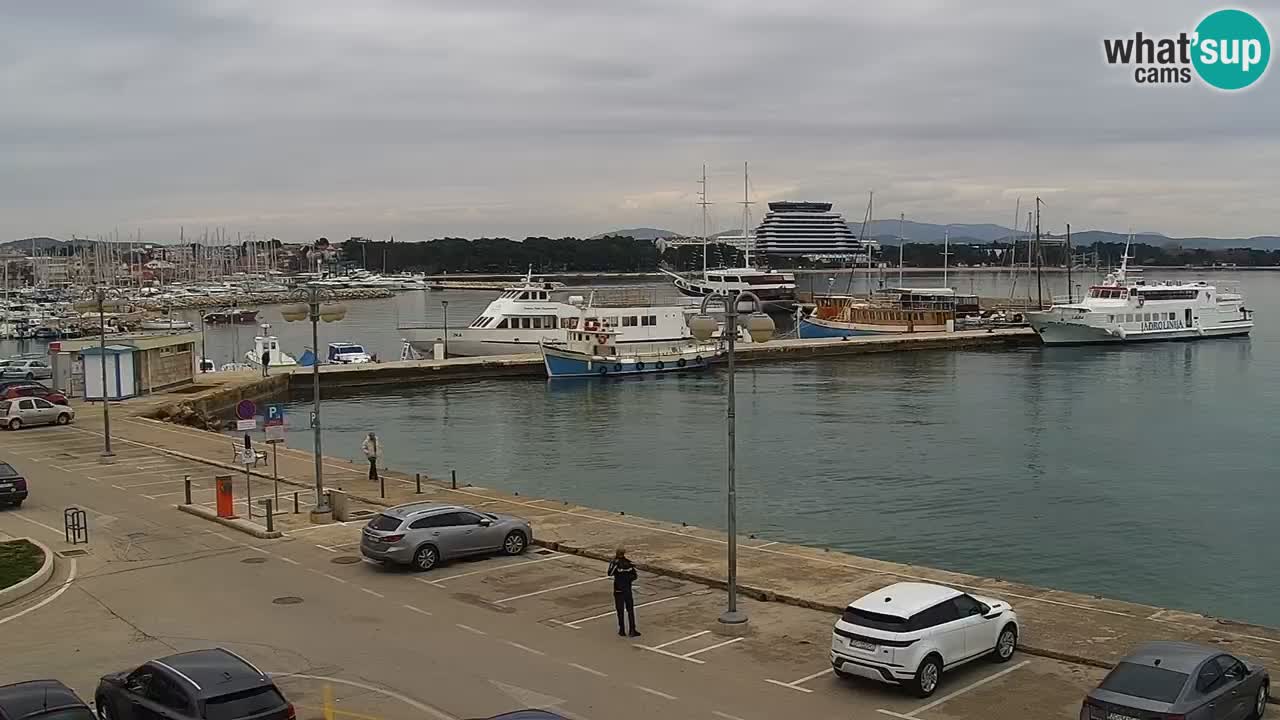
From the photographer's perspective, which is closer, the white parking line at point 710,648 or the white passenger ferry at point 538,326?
the white parking line at point 710,648

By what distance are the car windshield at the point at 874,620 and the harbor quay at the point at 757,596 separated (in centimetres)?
78

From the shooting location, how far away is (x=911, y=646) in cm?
1318

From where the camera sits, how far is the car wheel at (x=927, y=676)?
43.2 ft

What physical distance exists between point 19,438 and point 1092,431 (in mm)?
42880

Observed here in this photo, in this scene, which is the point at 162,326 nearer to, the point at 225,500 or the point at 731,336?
the point at 225,500

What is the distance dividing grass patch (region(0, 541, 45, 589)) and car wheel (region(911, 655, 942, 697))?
547 inches

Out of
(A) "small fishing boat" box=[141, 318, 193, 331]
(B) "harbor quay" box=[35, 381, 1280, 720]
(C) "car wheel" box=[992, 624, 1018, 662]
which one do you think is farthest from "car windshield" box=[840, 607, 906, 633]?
(A) "small fishing boat" box=[141, 318, 193, 331]

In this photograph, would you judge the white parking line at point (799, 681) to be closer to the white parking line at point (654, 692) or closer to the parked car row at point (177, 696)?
the white parking line at point (654, 692)

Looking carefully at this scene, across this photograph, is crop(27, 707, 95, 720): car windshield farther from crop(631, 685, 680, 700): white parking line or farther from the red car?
the red car

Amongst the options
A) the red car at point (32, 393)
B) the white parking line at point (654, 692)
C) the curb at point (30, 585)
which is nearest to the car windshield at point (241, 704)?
the white parking line at point (654, 692)

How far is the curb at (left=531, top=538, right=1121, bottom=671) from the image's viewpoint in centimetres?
1467

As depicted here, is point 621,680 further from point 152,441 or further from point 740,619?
point 152,441

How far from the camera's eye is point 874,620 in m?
13.6

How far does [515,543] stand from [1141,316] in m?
95.8
